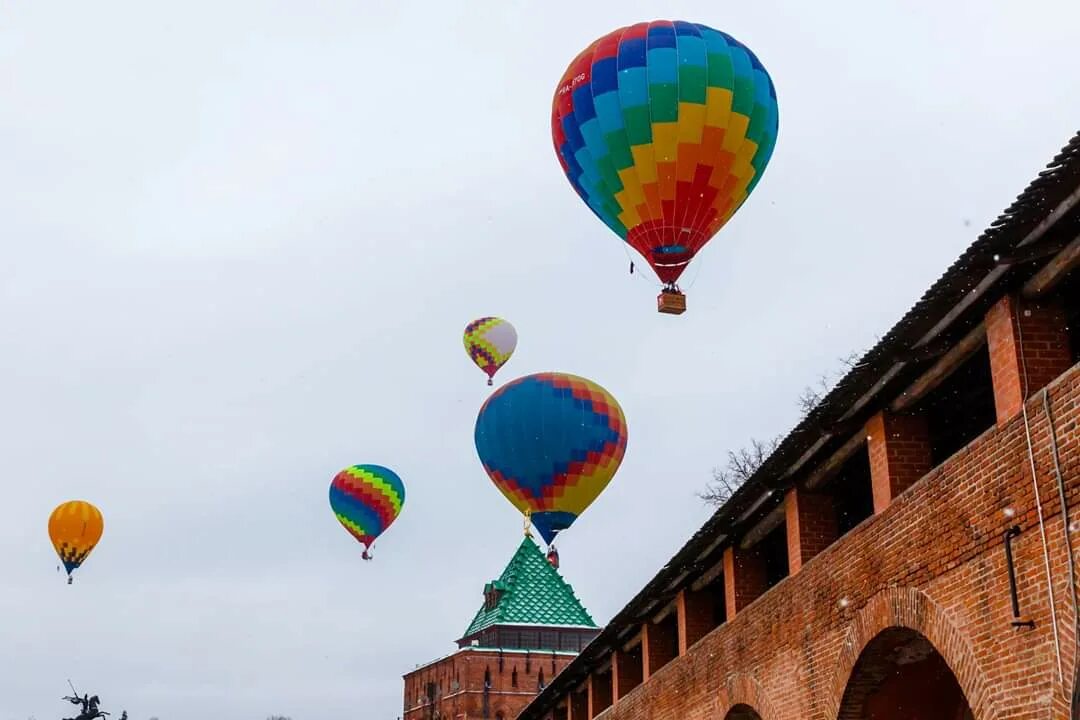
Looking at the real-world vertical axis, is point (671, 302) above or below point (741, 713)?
above

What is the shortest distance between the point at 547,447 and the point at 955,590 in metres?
22.6

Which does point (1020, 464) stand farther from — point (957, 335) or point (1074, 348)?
point (1074, 348)

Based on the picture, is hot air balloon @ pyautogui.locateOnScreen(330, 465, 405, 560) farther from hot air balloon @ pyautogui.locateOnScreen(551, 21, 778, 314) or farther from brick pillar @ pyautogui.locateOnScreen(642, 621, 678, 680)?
brick pillar @ pyautogui.locateOnScreen(642, 621, 678, 680)

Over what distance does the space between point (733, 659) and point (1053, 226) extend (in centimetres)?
832

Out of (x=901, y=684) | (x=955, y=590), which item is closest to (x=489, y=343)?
(x=901, y=684)

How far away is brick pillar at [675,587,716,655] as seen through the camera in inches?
723

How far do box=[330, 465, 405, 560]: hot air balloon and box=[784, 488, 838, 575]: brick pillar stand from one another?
39988mm

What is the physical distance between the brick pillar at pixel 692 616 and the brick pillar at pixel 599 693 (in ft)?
24.7

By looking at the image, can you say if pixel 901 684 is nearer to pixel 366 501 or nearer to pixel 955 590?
pixel 955 590

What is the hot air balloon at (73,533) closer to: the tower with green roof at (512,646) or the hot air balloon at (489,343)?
the hot air balloon at (489,343)

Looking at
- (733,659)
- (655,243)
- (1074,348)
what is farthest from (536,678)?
(1074,348)

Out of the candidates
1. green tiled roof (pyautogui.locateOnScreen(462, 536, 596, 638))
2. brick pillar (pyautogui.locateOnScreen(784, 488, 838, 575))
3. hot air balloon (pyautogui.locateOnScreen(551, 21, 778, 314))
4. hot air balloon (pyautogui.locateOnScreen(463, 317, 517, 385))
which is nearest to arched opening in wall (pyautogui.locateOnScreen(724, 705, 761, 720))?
brick pillar (pyautogui.locateOnScreen(784, 488, 838, 575))

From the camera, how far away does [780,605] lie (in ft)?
47.9

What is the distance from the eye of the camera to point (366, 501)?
5316 cm
